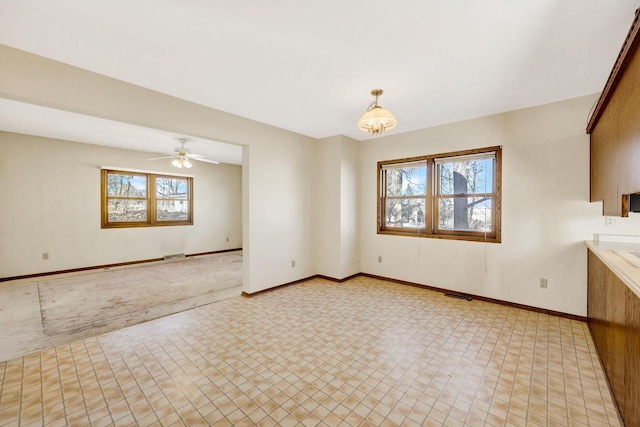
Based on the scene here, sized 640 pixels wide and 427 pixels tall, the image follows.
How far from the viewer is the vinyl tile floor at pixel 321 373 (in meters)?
1.68

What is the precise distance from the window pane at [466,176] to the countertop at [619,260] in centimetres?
133

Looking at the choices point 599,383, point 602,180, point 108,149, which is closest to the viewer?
point 599,383

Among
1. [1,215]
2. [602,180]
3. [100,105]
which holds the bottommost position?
[1,215]

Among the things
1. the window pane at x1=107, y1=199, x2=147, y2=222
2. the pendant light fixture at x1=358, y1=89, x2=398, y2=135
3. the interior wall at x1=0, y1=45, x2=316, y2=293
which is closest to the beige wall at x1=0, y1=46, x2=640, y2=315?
the interior wall at x1=0, y1=45, x2=316, y2=293

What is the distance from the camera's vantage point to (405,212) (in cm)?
467

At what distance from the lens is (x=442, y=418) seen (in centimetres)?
165

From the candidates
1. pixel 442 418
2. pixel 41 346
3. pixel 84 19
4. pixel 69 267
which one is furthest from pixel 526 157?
pixel 69 267

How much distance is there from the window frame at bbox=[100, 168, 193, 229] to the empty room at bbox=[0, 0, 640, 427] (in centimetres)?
13

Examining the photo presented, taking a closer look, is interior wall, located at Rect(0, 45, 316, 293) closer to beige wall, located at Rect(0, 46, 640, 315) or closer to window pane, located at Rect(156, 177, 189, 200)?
beige wall, located at Rect(0, 46, 640, 315)

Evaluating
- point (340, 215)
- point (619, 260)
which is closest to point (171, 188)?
point (340, 215)

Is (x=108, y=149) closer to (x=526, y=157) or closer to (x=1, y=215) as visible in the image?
(x=1, y=215)

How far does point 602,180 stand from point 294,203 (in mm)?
3767

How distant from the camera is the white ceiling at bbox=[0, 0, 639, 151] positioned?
174 centimetres

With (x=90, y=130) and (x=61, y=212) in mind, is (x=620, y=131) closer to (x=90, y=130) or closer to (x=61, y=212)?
(x=90, y=130)
